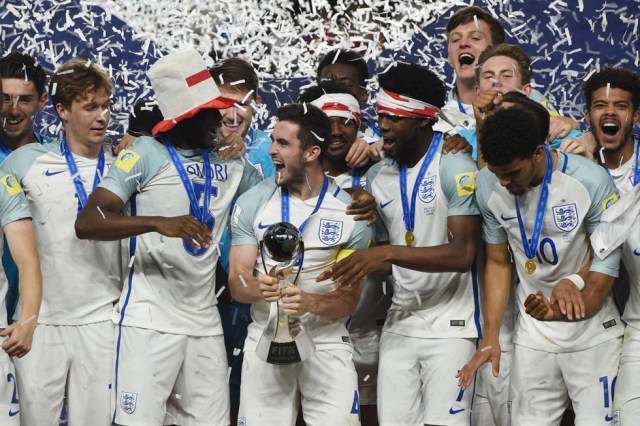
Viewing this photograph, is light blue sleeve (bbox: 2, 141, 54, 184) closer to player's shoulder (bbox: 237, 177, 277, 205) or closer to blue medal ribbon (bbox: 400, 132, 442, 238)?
player's shoulder (bbox: 237, 177, 277, 205)

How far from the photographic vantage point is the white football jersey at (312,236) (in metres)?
5.79

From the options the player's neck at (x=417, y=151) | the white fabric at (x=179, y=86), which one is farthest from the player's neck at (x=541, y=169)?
the white fabric at (x=179, y=86)

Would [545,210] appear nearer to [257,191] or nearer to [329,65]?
[257,191]

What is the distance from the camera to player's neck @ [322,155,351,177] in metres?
6.46

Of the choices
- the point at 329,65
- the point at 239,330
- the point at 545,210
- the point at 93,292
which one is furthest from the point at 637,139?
the point at 93,292

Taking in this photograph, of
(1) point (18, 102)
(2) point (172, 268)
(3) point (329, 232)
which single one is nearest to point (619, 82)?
(3) point (329, 232)

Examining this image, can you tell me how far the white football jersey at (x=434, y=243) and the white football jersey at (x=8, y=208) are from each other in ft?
5.75

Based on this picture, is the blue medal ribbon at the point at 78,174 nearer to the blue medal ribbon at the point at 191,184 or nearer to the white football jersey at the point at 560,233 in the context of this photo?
the blue medal ribbon at the point at 191,184

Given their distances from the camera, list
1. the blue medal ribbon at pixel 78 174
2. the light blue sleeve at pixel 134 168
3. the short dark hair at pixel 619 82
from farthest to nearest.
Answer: the short dark hair at pixel 619 82
the blue medal ribbon at pixel 78 174
the light blue sleeve at pixel 134 168

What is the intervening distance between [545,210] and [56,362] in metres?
2.49

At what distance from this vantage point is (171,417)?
235 inches

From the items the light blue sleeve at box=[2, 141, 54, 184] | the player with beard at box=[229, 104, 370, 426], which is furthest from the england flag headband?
the light blue sleeve at box=[2, 141, 54, 184]

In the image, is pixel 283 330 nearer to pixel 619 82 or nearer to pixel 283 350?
pixel 283 350

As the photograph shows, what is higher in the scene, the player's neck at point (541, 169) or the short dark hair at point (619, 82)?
the short dark hair at point (619, 82)
